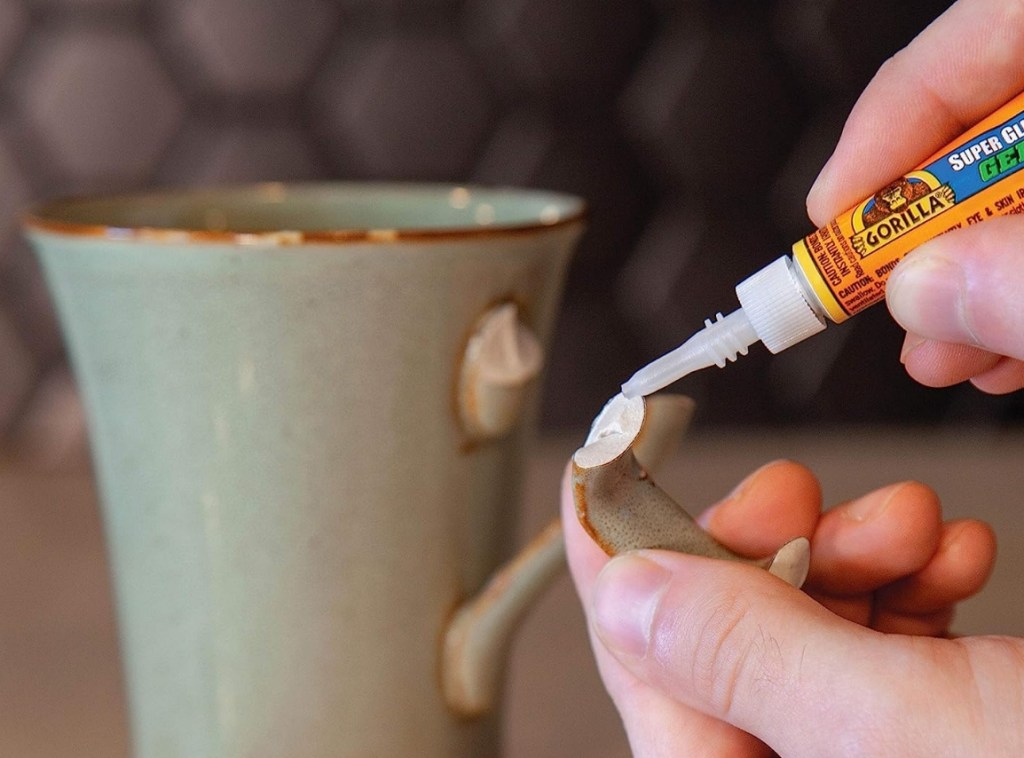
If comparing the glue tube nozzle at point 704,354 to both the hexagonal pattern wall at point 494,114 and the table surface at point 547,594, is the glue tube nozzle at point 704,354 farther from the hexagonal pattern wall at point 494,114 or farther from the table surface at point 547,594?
the hexagonal pattern wall at point 494,114

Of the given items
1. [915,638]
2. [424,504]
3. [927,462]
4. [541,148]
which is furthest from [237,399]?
[927,462]

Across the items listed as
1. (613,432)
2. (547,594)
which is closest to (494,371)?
(613,432)

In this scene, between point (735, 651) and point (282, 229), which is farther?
point (282, 229)

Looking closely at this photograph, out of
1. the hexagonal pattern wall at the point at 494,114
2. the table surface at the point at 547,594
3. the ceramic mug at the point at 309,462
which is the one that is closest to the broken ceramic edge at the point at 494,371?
the ceramic mug at the point at 309,462

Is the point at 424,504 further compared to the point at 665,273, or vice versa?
the point at 665,273

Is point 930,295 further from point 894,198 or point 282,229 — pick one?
point 282,229

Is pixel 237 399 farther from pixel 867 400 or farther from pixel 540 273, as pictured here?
pixel 867 400
